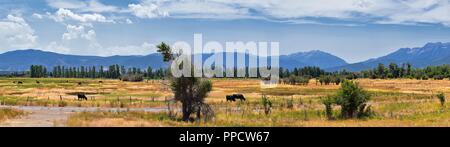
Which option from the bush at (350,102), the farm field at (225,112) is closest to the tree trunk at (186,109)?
the farm field at (225,112)

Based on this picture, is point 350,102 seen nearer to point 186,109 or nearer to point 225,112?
point 225,112

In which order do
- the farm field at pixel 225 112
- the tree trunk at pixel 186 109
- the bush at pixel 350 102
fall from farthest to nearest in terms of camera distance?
the bush at pixel 350 102 < the tree trunk at pixel 186 109 < the farm field at pixel 225 112

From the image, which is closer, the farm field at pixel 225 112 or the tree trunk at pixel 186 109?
the farm field at pixel 225 112

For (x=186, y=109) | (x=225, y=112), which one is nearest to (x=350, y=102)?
(x=225, y=112)

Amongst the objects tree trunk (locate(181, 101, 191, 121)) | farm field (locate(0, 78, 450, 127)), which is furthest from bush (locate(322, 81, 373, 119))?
tree trunk (locate(181, 101, 191, 121))

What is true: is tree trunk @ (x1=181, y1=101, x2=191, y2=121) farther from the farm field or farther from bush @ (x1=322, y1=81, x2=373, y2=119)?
bush @ (x1=322, y1=81, x2=373, y2=119)

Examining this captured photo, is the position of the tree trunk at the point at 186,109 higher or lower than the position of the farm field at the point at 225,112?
higher

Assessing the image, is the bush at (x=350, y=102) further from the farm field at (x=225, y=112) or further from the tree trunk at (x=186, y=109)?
the tree trunk at (x=186, y=109)

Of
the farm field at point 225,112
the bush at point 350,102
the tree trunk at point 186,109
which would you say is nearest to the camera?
the farm field at point 225,112
